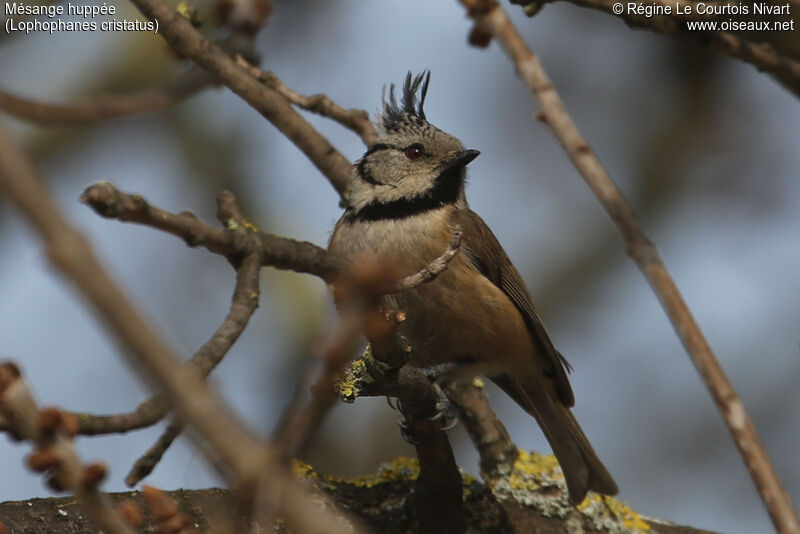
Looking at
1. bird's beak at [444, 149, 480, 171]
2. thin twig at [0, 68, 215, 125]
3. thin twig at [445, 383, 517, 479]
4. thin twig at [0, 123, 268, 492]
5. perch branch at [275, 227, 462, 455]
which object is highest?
bird's beak at [444, 149, 480, 171]

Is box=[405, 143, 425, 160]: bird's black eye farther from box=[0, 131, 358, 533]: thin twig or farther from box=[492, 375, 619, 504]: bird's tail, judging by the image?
box=[0, 131, 358, 533]: thin twig

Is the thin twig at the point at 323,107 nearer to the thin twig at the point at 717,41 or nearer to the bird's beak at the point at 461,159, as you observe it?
the bird's beak at the point at 461,159

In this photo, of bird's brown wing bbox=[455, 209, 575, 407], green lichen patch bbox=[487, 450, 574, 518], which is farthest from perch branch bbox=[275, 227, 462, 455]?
bird's brown wing bbox=[455, 209, 575, 407]

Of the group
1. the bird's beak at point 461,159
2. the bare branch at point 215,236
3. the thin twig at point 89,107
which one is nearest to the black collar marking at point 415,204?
the bird's beak at point 461,159

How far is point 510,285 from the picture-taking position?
18.7 ft

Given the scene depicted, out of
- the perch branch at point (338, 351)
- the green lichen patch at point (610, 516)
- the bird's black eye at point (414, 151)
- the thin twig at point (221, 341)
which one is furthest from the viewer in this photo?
the bird's black eye at point (414, 151)

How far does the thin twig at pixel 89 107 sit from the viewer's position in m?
1.97

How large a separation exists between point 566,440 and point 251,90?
2450 millimetres

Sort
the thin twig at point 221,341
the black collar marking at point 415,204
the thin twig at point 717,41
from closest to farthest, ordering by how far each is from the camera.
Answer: the thin twig at point 221,341
the thin twig at point 717,41
the black collar marking at point 415,204

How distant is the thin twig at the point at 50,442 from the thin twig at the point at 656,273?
1140 mm

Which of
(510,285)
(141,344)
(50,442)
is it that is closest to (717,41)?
(510,285)

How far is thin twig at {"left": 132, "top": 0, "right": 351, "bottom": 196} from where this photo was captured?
4293 millimetres

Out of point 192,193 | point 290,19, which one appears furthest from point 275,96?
point 290,19

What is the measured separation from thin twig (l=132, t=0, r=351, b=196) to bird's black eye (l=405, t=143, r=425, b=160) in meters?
0.36
